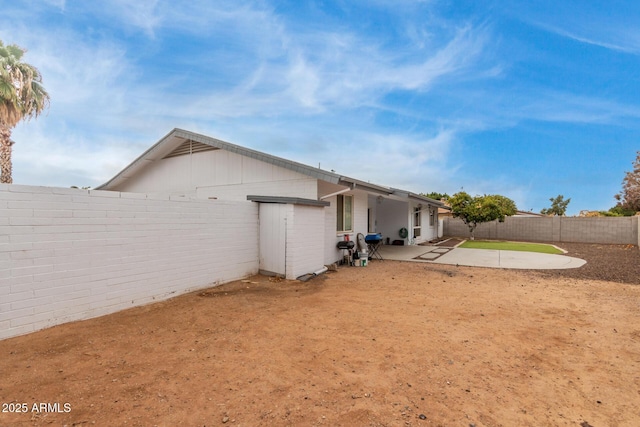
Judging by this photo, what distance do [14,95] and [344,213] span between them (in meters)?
13.8

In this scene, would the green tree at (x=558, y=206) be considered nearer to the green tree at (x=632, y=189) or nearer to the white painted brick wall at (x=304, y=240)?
the green tree at (x=632, y=189)

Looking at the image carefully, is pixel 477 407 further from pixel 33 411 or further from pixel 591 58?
pixel 591 58

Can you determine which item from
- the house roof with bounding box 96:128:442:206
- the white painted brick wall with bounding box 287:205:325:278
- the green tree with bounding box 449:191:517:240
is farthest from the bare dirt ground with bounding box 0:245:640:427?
the green tree with bounding box 449:191:517:240

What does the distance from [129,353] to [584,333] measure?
593 cm

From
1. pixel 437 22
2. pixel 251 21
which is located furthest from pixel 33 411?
pixel 437 22

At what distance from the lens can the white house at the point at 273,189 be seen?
7406 millimetres

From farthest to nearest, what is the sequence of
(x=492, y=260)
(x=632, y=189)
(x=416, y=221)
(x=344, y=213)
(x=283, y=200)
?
(x=632, y=189), (x=416, y=221), (x=492, y=260), (x=344, y=213), (x=283, y=200)

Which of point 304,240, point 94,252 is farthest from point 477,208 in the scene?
point 94,252

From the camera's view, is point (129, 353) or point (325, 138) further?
point (325, 138)

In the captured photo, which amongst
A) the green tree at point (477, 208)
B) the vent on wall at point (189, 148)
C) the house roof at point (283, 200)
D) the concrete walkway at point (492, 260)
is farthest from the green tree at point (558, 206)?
the vent on wall at point (189, 148)

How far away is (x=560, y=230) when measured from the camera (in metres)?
19.9

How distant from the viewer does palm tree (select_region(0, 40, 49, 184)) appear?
1149 centimetres

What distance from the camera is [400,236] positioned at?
51.8 ft

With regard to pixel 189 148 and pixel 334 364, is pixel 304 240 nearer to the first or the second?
pixel 334 364
